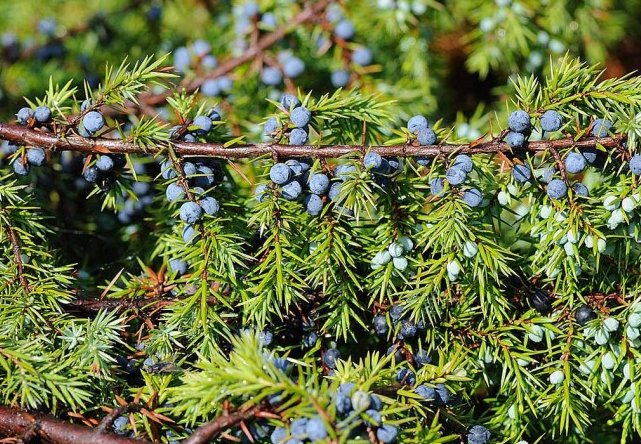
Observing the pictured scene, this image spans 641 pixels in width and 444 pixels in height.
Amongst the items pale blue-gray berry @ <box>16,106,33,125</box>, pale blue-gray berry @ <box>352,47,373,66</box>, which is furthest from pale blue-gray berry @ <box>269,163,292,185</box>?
pale blue-gray berry @ <box>352,47,373,66</box>

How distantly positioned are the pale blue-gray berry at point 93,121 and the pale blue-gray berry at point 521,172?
1.58 feet

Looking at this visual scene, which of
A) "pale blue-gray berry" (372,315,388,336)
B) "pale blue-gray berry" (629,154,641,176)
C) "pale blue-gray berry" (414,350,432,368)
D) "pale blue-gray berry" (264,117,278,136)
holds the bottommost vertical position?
"pale blue-gray berry" (414,350,432,368)

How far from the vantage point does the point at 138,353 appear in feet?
2.85

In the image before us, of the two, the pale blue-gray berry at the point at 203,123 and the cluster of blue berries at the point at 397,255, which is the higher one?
the pale blue-gray berry at the point at 203,123

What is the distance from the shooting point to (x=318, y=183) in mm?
794

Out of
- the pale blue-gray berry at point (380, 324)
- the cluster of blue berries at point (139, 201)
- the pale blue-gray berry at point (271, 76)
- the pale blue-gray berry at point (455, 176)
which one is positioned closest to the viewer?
the pale blue-gray berry at point (455, 176)

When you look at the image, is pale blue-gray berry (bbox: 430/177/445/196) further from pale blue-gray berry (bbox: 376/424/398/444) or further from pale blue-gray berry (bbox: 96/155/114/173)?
pale blue-gray berry (bbox: 96/155/114/173)

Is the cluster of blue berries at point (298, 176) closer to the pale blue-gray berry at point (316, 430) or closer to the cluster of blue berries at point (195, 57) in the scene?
the pale blue-gray berry at point (316, 430)

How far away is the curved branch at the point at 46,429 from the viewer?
0.74m

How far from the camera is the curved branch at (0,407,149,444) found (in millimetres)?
735

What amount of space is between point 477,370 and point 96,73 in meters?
1.09

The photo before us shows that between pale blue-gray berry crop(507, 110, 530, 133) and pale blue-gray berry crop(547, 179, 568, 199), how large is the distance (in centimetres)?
7

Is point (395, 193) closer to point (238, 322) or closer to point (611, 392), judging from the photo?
point (238, 322)

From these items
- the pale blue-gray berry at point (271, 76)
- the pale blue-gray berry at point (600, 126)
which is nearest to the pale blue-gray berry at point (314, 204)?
the pale blue-gray berry at point (600, 126)
